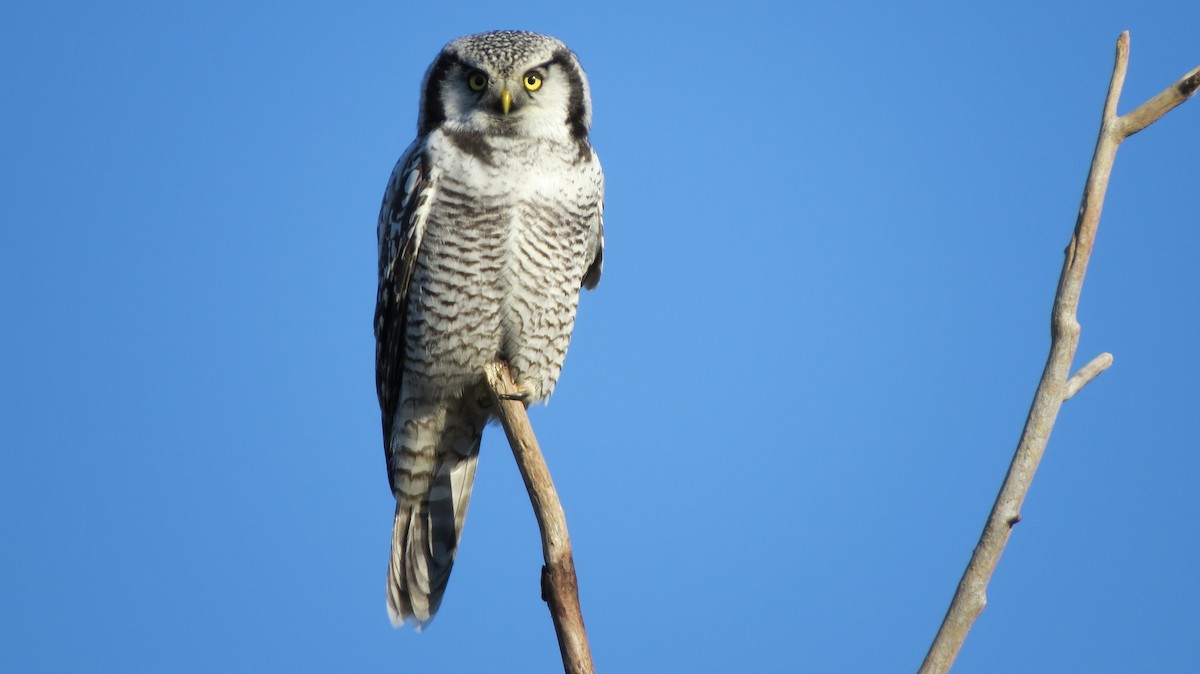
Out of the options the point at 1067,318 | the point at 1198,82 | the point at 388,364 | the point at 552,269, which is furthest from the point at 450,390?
the point at 1198,82

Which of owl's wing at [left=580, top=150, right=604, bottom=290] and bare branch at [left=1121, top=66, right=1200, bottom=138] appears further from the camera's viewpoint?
owl's wing at [left=580, top=150, right=604, bottom=290]

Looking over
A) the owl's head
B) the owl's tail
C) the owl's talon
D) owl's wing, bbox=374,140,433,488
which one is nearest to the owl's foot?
the owl's talon

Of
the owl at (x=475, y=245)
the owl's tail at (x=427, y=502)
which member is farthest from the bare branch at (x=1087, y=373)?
the owl's tail at (x=427, y=502)

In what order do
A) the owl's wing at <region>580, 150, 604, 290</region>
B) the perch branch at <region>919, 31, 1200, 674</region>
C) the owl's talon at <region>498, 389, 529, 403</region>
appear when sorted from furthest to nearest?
the owl's wing at <region>580, 150, 604, 290</region>, the owl's talon at <region>498, 389, 529, 403</region>, the perch branch at <region>919, 31, 1200, 674</region>

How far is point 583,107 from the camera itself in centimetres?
475

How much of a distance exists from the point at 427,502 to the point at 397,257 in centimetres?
117

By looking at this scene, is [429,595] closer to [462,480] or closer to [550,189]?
[462,480]

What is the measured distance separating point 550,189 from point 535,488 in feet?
4.35

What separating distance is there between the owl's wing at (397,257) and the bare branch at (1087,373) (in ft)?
8.44

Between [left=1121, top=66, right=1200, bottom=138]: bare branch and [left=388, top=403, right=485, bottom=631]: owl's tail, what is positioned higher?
[left=1121, top=66, right=1200, bottom=138]: bare branch

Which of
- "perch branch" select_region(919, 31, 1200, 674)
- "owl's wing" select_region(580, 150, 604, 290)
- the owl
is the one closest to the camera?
"perch branch" select_region(919, 31, 1200, 674)

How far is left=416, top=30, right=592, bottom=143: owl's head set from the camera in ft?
14.5

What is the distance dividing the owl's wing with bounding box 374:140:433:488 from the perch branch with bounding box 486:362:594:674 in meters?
0.85

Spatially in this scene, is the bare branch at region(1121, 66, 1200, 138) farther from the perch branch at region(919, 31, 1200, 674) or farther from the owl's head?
the owl's head
